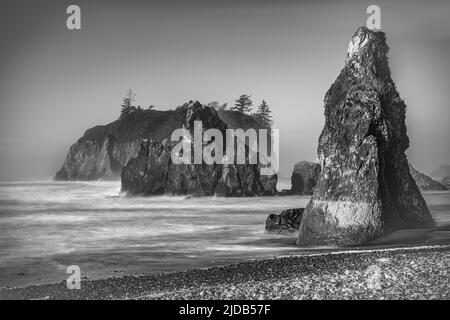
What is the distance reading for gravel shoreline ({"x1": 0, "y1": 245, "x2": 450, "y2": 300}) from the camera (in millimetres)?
14172

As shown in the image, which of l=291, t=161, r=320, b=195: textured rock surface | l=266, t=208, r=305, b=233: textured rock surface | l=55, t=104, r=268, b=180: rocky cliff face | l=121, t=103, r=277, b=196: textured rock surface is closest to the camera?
l=266, t=208, r=305, b=233: textured rock surface

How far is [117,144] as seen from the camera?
100188 millimetres

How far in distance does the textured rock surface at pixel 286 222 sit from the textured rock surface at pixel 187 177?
125 ft

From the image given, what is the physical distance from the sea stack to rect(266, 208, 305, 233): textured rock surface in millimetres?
3114

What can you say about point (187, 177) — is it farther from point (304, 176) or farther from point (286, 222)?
point (286, 222)

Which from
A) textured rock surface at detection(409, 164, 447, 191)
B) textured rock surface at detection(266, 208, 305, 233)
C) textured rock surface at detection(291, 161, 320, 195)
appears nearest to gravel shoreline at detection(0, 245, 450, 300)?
textured rock surface at detection(266, 208, 305, 233)

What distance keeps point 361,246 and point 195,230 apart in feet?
45.4

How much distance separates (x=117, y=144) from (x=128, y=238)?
224 feet

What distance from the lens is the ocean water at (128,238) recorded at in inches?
Answer: 975

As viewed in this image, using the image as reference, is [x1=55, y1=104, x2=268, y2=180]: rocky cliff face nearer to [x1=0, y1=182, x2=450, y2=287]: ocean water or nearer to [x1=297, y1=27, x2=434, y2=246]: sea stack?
[x1=0, y1=182, x2=450, y2=287]: ocean water

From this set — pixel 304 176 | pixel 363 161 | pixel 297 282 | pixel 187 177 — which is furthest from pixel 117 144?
pixel 297 282

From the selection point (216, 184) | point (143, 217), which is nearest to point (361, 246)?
point (143, 217)

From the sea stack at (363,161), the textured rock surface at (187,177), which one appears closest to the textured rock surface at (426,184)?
the textured rock surface at (187,177)

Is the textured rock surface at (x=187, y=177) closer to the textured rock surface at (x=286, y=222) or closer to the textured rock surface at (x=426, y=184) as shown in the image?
the textured rock surface at (x=426, y=184)
